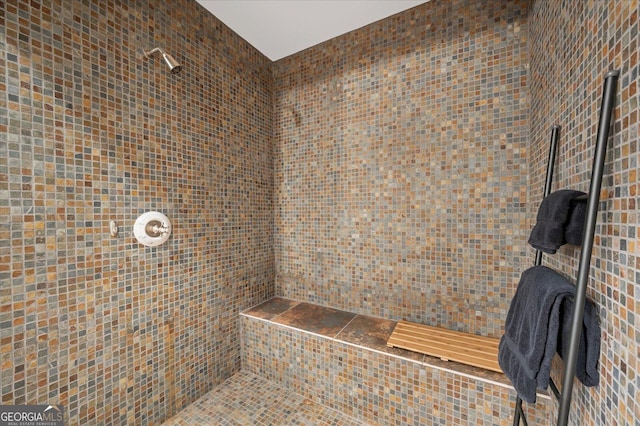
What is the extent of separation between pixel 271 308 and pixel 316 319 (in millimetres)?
395

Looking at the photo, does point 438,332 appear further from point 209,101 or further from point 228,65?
A: point 228,65

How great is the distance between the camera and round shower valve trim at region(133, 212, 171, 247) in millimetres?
1193

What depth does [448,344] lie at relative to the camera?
1.31m

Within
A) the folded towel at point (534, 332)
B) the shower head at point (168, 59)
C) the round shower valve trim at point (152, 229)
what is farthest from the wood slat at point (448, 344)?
the shower head at point (168, 59)

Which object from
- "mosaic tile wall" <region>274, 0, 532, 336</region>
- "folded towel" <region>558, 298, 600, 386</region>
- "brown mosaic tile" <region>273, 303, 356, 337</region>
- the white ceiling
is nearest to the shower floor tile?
"brown mosaic tile" <region>273, 303, 356, 337</region>

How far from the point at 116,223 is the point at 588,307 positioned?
5.87ft

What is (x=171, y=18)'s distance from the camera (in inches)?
54.4

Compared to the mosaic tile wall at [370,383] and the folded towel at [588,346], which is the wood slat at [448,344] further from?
the folded towel at [588,346]

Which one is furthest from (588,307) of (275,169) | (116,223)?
(275,169)

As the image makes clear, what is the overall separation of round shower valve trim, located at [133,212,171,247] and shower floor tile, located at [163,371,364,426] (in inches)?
39.6

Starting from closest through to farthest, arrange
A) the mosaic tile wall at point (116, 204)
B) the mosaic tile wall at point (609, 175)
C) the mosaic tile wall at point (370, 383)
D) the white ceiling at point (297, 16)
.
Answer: the mosaic tile wall at point (609, 175) → the mosaic tile wall at point (116, 204) → the mosaic tile wall at point (370, 383) → the white ceiling at point (297, 16)

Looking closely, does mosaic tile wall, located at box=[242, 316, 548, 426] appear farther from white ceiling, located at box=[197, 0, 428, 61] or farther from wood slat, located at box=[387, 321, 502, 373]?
white ceiling, located at box=[197, 0, 428, 61]

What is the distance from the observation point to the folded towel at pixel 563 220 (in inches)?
27.6

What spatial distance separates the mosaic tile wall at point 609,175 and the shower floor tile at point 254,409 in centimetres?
117
